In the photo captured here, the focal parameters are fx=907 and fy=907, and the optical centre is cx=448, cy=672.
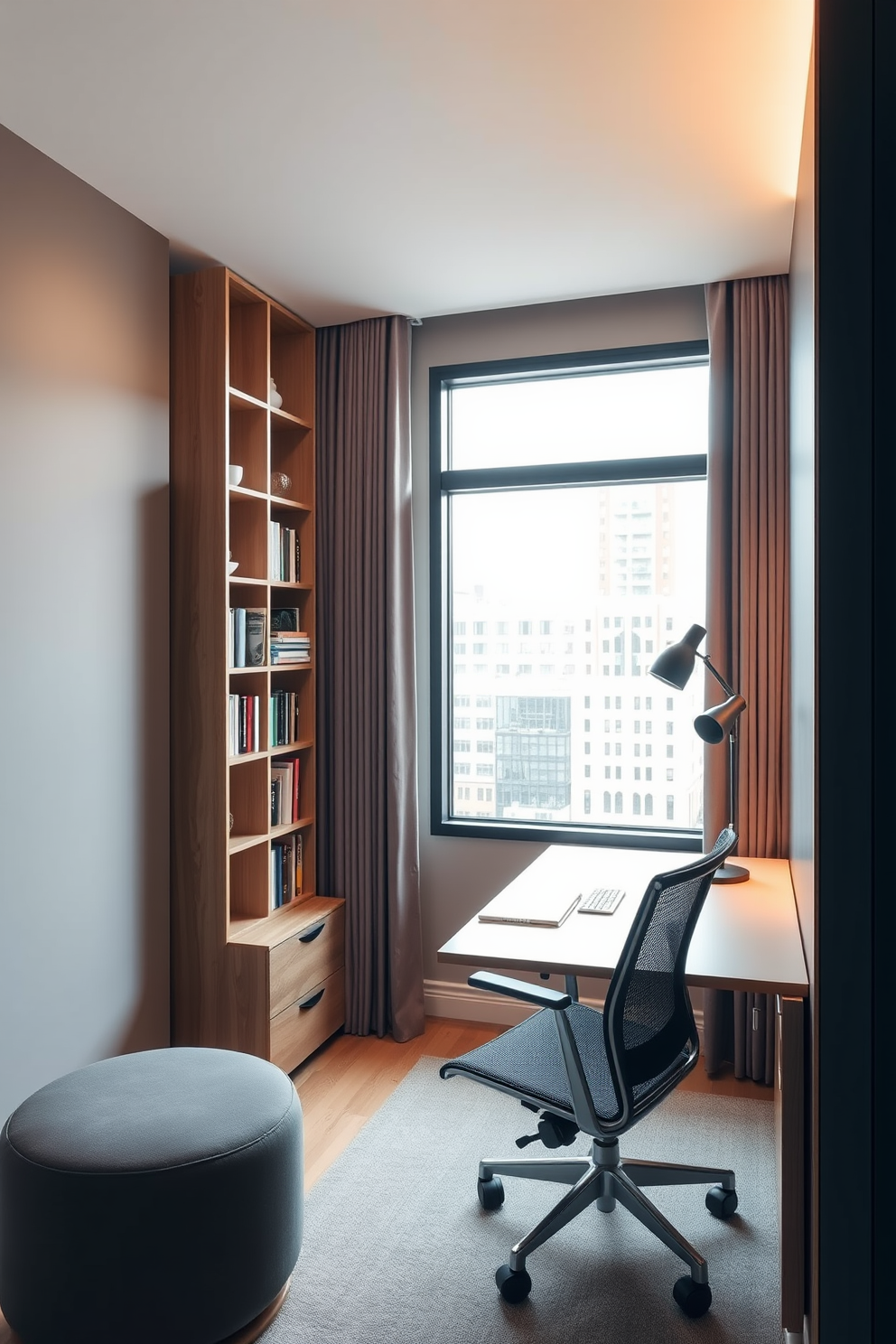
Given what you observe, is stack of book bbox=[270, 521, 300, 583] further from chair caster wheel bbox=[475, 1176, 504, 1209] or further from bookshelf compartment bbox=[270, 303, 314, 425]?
chair caster wheel bbox=[475, 1176, 504, 1209]

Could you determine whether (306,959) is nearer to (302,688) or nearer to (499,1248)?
(302,688)

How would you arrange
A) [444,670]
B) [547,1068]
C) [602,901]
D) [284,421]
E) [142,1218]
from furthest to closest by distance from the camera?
[444,670]
[284,421]
[602,901]
[547,1068]
[142,1218]

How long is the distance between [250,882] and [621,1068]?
165cm

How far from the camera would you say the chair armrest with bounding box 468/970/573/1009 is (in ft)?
Answer: 5.84

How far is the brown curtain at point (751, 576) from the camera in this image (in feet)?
9.68

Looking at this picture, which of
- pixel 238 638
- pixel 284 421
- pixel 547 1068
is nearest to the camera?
pixel 547 1068

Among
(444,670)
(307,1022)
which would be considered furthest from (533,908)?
(444,670)

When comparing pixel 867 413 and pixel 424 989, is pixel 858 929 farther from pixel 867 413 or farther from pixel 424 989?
pixel 424 989

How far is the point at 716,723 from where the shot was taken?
102 inches

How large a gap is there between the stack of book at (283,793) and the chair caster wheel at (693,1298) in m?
1.91

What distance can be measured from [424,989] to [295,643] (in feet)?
4.70

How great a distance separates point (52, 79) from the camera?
1947 millimetres

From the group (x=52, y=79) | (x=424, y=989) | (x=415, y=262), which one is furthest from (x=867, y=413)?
(x=424, y=989)

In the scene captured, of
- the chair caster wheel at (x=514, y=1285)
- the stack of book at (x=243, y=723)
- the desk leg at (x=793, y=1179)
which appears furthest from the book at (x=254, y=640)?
the desk leg at (x=793, y=1179)
